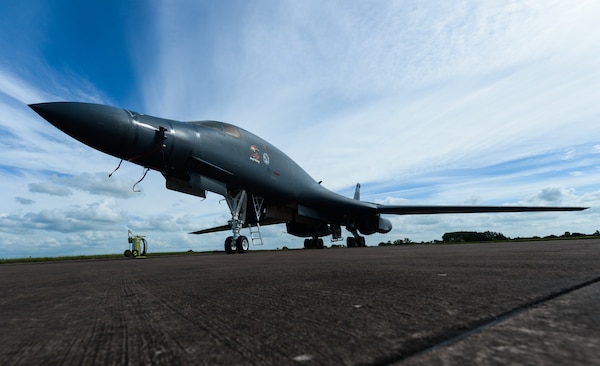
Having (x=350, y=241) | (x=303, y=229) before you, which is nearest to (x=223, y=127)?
(x=303, y=229)

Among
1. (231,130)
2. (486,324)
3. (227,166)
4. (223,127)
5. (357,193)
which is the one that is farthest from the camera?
(357,193)

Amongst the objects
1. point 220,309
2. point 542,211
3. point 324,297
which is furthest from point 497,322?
point 542,211

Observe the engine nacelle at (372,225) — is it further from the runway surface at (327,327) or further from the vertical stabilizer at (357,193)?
the runway surface at (327,327)


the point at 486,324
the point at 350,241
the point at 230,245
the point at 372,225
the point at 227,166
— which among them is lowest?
the point at 486,324

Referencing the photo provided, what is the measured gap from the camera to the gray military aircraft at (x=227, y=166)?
6.90 m

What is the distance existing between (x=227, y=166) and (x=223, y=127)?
1.30 m

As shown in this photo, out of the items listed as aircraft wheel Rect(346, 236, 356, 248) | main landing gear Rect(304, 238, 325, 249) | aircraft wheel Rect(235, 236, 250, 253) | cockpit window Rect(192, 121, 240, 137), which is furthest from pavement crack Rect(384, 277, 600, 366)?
main landing gear Rect(304, 238, 325, 249)

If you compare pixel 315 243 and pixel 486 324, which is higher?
pixel 315 243

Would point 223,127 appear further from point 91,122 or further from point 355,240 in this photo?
point 355,240

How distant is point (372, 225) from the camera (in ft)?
57.8

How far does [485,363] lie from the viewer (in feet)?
2.50

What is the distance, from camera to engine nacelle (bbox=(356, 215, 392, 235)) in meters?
17.6

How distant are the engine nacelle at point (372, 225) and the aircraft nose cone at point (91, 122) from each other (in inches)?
518

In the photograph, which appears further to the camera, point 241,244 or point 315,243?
point 315,243
